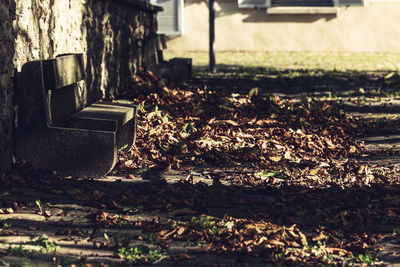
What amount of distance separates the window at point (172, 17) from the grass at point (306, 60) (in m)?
→ 0.61

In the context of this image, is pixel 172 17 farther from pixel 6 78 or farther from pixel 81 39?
pixel 6 78

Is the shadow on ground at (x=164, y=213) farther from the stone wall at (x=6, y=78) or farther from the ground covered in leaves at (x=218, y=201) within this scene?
the stone wall at (x=6, y=78)

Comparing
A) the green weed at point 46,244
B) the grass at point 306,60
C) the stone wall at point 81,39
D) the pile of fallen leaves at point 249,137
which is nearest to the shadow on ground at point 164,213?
the green weed at point 46,244

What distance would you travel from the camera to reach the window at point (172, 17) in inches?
655

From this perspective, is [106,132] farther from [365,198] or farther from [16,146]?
[365,198]

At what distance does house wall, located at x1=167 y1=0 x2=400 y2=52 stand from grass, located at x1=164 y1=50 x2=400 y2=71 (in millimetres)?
258

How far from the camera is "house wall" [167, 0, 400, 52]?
54.4ft

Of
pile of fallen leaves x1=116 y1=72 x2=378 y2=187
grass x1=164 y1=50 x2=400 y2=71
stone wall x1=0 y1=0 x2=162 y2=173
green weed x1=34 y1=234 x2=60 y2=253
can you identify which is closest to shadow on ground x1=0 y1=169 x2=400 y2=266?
green weed x1=34 y1=234 x2=60 y2=253

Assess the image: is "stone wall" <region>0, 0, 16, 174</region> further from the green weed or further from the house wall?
the house wall

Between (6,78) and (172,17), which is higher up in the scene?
(172,17)

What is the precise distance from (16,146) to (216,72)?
300 inches

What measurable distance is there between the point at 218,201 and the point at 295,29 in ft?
42.7

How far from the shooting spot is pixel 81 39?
6.80 metres

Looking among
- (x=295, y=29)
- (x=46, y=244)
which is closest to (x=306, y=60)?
(x=295, y=29)
